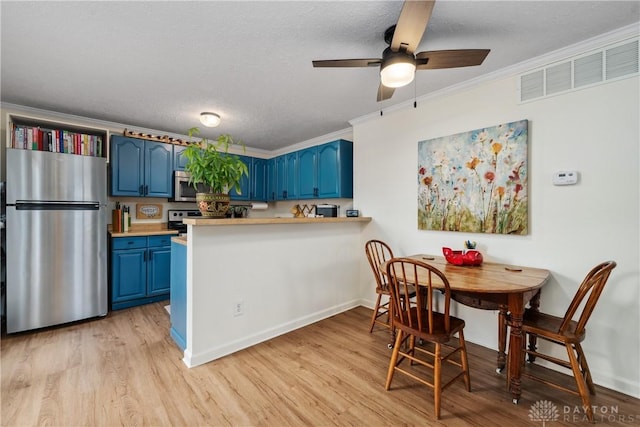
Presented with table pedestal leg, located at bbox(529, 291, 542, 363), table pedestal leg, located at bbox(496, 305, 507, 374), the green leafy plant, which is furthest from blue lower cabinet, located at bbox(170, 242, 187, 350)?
table pedestal leg, located at bbox(529, 291, 542, 363)

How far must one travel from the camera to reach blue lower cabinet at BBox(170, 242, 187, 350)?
2.28m

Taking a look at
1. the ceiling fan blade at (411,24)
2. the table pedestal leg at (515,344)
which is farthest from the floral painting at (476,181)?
the ceiling fan blade at (411,24)

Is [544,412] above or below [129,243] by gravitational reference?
below

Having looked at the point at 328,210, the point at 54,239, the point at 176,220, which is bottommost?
the point at 54,239

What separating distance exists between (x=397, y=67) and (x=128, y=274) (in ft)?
12.0

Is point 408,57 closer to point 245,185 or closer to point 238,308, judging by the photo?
point 238,308

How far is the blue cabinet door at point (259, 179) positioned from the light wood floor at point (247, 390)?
9.29ft

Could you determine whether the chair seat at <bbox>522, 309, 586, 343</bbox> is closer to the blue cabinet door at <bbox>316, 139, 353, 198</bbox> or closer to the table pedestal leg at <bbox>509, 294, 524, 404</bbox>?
the table pedestal leg at <bbox>509, 294, 524, 404</bbox>

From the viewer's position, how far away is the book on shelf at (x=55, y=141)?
267 centimetres

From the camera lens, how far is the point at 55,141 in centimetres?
280

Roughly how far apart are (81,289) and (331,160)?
10.6 feet

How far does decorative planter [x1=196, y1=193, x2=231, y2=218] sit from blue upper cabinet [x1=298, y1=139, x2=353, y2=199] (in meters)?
1.80

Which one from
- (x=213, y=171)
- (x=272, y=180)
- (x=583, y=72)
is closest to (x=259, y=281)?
(x=213, y=171)

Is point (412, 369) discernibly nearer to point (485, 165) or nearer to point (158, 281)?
point (485, 165)
